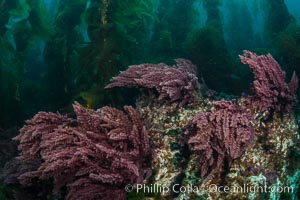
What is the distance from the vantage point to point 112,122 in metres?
3.56

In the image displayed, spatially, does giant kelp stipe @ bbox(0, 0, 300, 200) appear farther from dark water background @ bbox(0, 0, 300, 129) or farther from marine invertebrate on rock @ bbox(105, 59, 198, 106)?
dark water background @ bbox(0, 0, 300, 129)

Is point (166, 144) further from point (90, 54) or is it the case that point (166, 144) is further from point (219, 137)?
point (90, 54)

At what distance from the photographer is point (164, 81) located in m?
4.13

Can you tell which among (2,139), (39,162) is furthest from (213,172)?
(2,139)

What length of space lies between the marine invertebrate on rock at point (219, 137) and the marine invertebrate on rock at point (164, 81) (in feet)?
2.48

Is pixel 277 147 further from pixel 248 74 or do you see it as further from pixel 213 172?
pixel 248 74

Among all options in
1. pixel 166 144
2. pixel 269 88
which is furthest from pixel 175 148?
pixel 269 88

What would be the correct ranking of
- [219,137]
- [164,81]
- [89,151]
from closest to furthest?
[219,137], [89,151], [164,81]

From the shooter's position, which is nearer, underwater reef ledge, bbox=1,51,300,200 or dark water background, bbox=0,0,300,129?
→ underwater reef ledge, bbox=1,51,300,200

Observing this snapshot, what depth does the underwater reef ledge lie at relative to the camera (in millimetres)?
3145

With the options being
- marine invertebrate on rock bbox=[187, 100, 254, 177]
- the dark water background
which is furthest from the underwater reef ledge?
the dark water background

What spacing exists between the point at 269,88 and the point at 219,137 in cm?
108

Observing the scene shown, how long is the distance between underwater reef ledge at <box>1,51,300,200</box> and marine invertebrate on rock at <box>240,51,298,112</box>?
0.04ft

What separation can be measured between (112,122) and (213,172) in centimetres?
128
